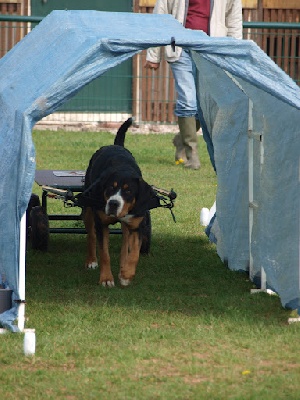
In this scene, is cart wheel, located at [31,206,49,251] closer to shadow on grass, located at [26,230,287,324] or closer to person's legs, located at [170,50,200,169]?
shadow on grass, located at [26,230,287,324]

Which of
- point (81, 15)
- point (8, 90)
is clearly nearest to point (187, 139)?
point (81, 15)

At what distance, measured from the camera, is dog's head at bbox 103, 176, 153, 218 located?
7.70 m

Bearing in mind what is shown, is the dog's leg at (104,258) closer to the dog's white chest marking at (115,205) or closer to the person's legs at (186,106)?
the dog's white chest marking at (115,205)

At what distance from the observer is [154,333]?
6.62 metres

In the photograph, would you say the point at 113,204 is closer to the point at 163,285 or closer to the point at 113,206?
the point at 113,206

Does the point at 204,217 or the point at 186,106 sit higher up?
the point at 186,106

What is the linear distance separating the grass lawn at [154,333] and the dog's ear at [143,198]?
0.61 metres

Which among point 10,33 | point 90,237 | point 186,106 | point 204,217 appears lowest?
point 204,217

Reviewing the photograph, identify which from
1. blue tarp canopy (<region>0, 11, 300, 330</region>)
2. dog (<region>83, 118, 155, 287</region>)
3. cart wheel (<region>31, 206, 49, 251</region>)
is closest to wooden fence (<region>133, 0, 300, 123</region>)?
cart wheel (<region>31, 206, 49, 251</region>)

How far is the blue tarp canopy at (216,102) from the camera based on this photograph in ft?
21.2

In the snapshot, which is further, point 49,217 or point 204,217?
point 204,217

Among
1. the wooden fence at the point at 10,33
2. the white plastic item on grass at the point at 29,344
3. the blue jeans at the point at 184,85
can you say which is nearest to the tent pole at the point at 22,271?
the white plastic item on grass at the point at 29,344

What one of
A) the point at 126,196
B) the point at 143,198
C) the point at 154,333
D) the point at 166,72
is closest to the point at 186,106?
the point at 166,72

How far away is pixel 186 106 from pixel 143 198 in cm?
564
